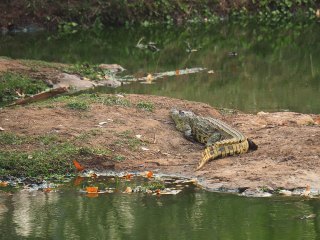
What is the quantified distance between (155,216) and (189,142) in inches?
127

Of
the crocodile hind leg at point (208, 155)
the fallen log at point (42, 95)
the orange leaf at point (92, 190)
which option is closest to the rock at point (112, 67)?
the fallen log at point (42, 95)

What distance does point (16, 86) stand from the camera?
16.0 m

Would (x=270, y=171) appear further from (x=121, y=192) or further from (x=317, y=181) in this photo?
(x=121, y=192)

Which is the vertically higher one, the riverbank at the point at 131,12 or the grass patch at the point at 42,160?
the riverbank at the point at 131,12

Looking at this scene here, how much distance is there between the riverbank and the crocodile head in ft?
50.8

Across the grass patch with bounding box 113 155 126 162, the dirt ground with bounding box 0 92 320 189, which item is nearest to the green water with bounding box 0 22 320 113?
the dirt ground with bounding box 0 92 320 189

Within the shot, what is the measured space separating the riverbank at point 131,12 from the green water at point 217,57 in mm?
1137

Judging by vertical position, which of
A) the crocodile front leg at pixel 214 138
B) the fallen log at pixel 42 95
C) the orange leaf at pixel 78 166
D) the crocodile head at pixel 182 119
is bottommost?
the orange leaf at pixel 78 166

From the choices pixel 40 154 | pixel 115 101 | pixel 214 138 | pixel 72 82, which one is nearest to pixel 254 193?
pixel 214 138

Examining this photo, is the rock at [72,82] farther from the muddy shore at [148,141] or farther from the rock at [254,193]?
the rock at [254,193]

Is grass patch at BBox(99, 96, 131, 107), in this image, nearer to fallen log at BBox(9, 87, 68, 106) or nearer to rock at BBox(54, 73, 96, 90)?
fallen log at BBox(9, 87, 68, 106)

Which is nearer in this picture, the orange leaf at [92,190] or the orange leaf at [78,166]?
the orange leaf at [92,190]

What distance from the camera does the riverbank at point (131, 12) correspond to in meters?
27.7

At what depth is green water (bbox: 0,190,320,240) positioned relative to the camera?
8.22 meters
